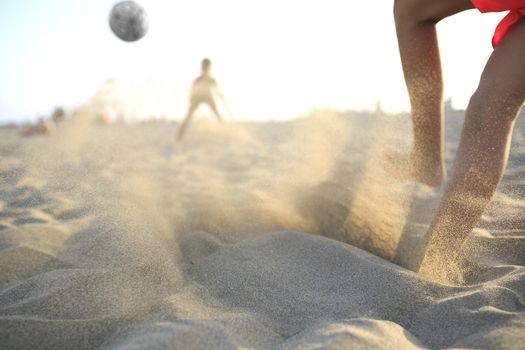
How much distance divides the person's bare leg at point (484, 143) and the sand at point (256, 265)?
0.13 metres

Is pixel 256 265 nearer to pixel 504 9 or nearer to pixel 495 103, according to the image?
pixel 495 103

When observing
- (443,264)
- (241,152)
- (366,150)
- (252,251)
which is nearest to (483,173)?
(443,264)

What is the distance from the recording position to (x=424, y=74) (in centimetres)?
130

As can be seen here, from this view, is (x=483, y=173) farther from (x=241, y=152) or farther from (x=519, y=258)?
(x=241, y=152)

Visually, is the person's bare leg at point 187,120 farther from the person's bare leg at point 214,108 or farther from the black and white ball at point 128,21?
the black and white ball at point 128,21

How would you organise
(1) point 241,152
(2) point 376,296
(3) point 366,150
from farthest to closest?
(1) point 241,152 → (3) point 366,150 → (2) point 376,296

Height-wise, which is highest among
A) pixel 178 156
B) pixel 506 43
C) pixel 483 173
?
pixel 506 43

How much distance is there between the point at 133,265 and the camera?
3.90 ft

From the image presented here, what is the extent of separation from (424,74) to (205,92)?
585 cm

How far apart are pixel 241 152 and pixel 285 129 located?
2434mm

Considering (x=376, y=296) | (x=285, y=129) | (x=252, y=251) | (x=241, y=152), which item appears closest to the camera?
(x=376, y=296)

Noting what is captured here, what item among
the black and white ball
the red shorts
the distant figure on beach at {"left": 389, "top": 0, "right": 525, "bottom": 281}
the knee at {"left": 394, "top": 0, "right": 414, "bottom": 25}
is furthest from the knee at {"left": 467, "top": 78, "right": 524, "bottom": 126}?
the black and white ball

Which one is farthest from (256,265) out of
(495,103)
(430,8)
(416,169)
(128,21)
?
(128,21)

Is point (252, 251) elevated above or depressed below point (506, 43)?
below
